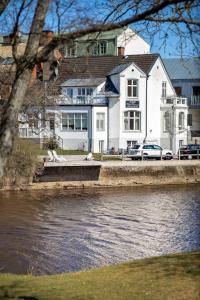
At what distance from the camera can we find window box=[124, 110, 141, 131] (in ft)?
198

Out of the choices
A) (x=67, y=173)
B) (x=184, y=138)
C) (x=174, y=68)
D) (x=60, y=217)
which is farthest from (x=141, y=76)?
(x=60, y=217)

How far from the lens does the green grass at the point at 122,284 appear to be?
9.60m

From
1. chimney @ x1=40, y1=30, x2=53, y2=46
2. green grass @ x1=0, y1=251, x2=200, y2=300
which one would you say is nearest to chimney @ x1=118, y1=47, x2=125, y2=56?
green grass @ x1=0, y1=251, x2=200, y2=300

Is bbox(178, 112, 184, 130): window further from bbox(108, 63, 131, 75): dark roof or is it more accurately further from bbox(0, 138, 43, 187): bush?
bbox(0, 138, 43, 187): bush

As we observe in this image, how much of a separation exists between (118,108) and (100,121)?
2.23m

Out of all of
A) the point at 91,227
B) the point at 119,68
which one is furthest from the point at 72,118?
the point at 91,227

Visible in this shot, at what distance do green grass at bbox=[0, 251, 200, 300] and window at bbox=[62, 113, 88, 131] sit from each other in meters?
46.7

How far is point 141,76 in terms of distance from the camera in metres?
60.8

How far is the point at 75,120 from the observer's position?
194ft

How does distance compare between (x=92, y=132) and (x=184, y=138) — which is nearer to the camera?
(x=92, y=132)

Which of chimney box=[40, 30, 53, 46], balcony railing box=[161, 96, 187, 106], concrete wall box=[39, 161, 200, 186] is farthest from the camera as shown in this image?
balcony railing box=[161, 96, 187, 106]

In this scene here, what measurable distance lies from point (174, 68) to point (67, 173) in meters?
36.9

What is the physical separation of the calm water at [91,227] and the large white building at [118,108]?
683 inches

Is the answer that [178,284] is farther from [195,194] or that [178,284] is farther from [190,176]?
[190,176]
